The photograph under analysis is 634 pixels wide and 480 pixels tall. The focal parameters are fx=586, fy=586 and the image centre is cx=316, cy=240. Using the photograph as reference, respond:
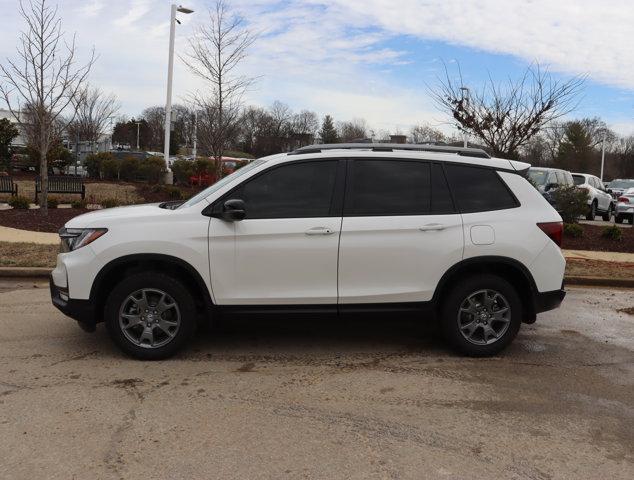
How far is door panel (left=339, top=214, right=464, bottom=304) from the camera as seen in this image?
497cm

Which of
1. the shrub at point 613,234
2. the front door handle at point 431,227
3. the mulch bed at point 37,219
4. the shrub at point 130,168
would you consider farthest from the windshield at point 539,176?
the shrub at point 130,168

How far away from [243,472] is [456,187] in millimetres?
3127

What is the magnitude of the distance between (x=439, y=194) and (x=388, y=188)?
464mm

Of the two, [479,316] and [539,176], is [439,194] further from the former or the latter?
[539,176]

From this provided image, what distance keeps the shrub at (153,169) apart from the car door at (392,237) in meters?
20.5

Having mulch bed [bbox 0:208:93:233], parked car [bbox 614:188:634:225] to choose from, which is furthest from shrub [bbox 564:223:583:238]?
mulch bed [bbox 0:208:93:233]

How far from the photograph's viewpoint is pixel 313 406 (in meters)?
4.17

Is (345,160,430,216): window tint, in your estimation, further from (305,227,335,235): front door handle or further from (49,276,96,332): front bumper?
(49,276,96,332): front bumper

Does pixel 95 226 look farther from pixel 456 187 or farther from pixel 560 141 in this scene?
pixel 560 141

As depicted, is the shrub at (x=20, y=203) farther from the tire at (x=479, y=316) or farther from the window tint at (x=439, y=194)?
the tire at (x=479, y=316)

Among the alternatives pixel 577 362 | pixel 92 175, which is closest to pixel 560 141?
pixel 92 175

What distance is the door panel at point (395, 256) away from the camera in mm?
4973

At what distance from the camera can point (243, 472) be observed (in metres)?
3.26

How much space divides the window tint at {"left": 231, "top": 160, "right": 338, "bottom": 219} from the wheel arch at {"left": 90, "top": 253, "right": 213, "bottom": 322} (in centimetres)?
69
